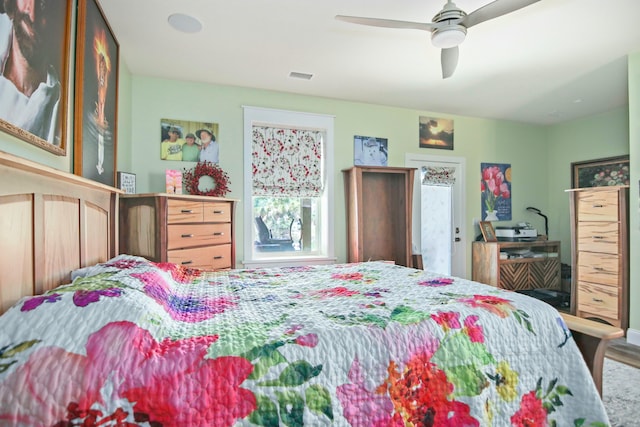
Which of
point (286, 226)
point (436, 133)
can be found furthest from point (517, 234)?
point (286, 226)

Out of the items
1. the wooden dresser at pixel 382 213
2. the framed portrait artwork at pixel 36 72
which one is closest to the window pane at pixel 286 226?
the wooden dresser at pixel 382 213

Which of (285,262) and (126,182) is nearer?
(126,182)

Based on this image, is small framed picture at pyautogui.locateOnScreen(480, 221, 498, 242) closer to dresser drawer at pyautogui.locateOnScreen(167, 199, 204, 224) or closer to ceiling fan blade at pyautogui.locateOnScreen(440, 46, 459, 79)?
ceiling fan blade at pyautogui.locateOnScreen(440, 46, 459, 79)

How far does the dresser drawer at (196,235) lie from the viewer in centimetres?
269

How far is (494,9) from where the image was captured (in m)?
1.95

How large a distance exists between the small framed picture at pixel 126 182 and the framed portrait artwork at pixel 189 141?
0.49 metres

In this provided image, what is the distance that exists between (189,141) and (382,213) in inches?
91.0

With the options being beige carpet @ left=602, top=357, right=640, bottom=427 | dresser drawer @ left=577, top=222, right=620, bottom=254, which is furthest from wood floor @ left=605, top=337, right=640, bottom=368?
dresser drawer @ left=577, top=222, right=620, bottom=254

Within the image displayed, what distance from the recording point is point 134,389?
78 cm

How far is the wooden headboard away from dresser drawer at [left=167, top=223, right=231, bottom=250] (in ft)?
2.84

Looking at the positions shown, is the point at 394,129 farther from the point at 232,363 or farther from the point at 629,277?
the point at 232,363

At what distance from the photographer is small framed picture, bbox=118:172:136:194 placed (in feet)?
9.26

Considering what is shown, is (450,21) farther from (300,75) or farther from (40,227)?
(40,227)

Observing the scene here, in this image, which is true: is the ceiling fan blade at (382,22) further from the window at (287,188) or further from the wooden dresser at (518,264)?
the wooden dresser at (518,264)
